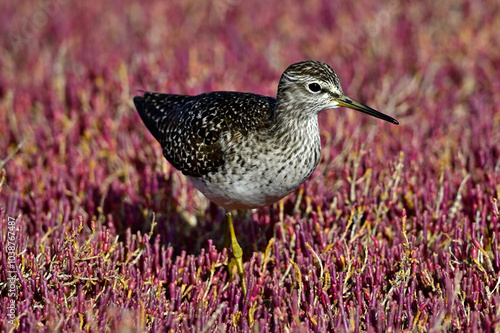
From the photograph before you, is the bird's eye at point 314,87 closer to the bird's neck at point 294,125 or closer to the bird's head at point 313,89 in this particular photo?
the bird's head at point 313,89

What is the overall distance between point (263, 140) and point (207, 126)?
0.48 metres

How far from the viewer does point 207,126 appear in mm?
4152

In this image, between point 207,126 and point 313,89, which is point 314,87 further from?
point 207,126

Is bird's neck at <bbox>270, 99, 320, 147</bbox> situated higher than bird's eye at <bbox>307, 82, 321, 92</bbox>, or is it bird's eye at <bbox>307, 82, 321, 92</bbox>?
bird's eye at <bbox>307, 82, 321, 92</bbox>

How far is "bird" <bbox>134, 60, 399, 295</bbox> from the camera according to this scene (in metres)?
3.85

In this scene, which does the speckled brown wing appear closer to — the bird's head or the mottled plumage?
the mottled plumage

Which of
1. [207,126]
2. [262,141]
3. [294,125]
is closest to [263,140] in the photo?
[262,141]

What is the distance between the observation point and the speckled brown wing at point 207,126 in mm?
4016

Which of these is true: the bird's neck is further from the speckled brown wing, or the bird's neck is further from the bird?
the speckled brown wing

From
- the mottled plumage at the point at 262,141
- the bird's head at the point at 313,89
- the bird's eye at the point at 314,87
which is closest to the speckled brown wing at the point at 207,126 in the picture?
the mottled plumage at the point at 262,141

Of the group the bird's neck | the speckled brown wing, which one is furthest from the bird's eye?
the speckled brown wing

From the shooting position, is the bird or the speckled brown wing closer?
the bird

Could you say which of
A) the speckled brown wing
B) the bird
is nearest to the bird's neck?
the bird

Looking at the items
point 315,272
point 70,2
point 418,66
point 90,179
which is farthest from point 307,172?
point 70,2
